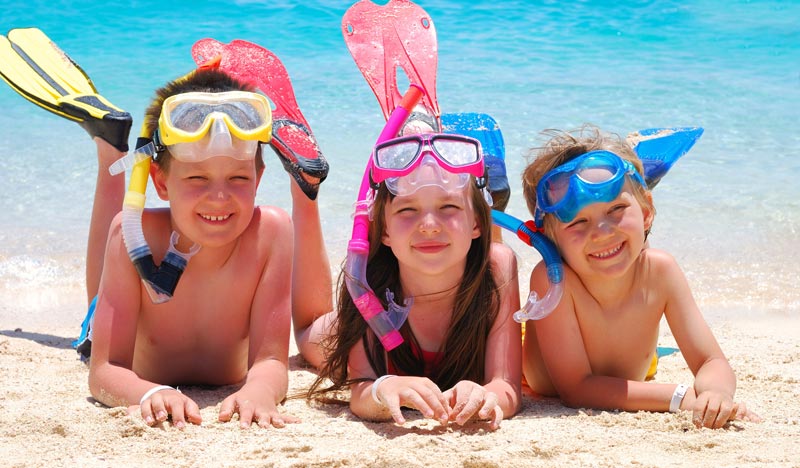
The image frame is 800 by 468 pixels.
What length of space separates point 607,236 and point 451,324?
61 cm

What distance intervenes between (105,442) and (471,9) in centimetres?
1171

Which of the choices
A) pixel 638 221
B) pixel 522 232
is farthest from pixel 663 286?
pixel 522 232

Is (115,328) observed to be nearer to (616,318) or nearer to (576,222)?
(576,222)

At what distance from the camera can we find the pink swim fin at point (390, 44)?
14.3ft

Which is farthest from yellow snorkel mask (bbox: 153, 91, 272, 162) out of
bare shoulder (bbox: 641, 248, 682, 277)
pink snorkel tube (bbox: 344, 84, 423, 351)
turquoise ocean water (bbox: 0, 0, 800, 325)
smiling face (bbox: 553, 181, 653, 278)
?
turquoise ocean water (bbox: 0, 0, 800, 325)

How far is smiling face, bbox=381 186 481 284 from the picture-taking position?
10.4 ft

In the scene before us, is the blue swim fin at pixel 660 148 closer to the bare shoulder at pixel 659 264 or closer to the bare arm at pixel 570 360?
the bare shoulder at pixel 659 264

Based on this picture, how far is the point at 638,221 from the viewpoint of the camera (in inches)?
131

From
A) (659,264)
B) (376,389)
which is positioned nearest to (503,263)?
(659,264)

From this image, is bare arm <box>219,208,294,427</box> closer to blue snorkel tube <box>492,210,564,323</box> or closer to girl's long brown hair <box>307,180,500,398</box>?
girl's long brown hair <box>307,180,500,398</box>

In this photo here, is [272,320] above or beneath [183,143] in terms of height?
beneath

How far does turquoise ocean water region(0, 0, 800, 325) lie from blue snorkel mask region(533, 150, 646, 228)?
209 centimetres

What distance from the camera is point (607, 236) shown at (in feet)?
10.7

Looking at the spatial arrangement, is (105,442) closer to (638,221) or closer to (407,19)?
(638,221)
